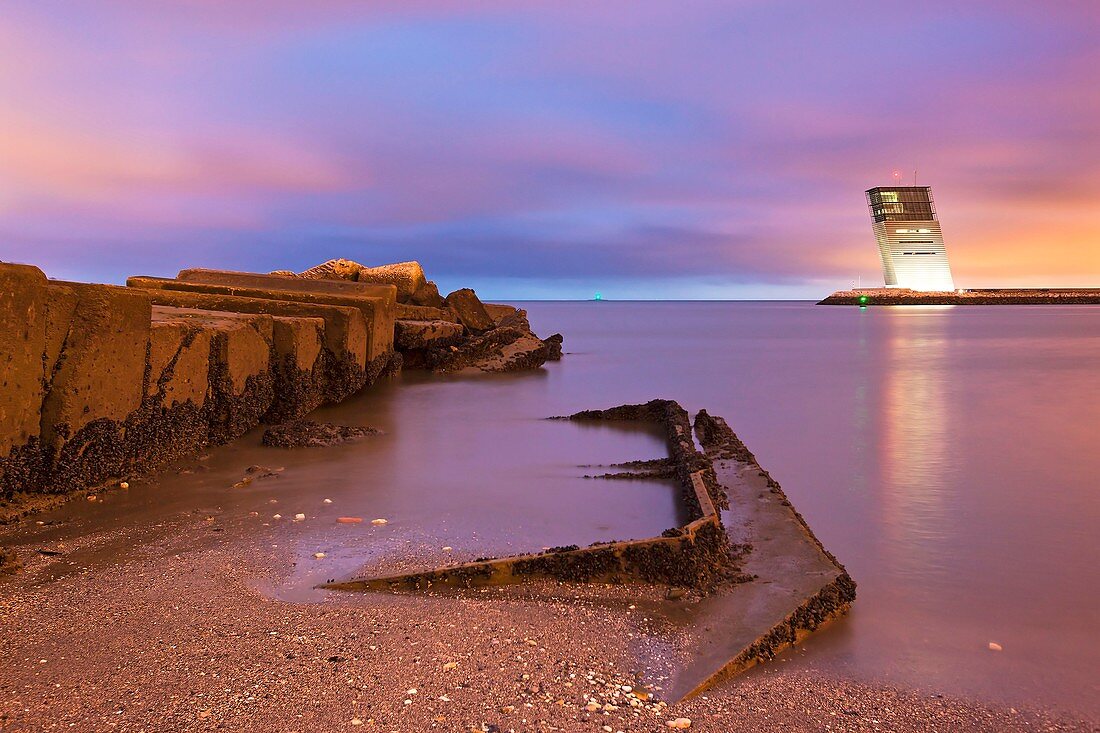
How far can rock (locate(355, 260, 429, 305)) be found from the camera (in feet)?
41.7

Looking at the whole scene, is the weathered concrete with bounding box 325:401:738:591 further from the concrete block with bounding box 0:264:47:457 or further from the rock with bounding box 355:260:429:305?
the rock with bounding box 355:260:429:305

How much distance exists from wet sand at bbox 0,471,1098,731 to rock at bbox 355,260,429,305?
32.4 ft

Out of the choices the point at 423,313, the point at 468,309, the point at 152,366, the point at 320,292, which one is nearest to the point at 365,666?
the point at 152,366

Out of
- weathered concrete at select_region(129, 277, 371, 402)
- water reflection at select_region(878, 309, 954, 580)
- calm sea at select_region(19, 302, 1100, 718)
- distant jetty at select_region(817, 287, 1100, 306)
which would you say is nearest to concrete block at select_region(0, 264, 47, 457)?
calm sea at select_region(19, 302, 1100, 718)

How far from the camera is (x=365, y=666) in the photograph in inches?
91.0

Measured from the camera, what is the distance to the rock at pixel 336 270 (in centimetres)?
1249

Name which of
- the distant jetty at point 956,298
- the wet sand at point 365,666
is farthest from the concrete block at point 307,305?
the distant jetty at point 956,298

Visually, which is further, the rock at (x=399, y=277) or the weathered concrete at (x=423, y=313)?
the rock at (x=399, y=277)

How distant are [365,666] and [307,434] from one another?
3790 millimetres

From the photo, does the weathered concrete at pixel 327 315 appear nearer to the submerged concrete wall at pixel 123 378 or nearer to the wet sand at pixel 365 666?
the submerged concrete wall at pixel 123 378

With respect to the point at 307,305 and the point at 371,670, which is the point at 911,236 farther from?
the point at 371,670

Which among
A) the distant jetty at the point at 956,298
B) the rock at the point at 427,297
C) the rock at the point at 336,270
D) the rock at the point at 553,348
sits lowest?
the rock at the point at 553,348

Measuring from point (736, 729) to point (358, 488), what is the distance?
306 cm

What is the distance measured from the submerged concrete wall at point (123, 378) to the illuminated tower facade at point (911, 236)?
9720 centimetres
